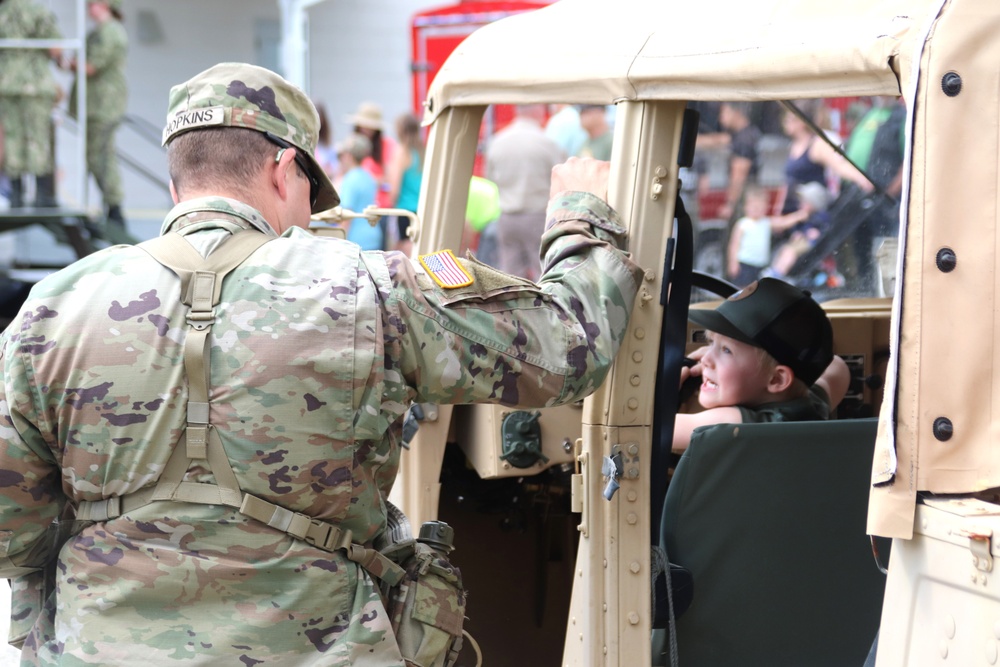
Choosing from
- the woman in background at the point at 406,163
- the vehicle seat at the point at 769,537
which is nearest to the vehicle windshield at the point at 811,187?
the vehicle seat at the point at 769,537

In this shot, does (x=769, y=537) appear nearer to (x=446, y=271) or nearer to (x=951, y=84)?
(x=446, y=271)

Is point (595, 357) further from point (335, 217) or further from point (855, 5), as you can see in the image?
point (335, 217)

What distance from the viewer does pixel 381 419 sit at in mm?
2047

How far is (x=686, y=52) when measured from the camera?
7.34 feet

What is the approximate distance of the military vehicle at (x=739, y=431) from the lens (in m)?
1.64

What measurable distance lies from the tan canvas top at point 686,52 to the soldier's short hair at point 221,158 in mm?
715

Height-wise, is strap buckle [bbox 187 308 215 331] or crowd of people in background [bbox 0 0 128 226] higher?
crowd of people in background [bbox 0 0 128 226]

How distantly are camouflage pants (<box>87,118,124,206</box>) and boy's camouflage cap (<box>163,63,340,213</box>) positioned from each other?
754 centimetres

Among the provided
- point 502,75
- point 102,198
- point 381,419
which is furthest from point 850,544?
point 102,198

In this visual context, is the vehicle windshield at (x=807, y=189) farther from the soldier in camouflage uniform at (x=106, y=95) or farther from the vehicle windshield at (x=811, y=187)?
the soldier in camouflage uniform at (x=106, y=95)

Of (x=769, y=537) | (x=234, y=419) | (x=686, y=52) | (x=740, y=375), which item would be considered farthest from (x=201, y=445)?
(x=740, y=375)

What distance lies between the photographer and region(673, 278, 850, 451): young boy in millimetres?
2963

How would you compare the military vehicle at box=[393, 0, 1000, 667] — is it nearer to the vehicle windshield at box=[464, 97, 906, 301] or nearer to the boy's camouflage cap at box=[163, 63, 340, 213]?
the vehicle windshield at box=[464, 97, 906, 301]

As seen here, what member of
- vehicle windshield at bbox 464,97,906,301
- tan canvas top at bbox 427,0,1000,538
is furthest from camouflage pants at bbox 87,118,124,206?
tan canvas top at bbox 427,0,1000,538
